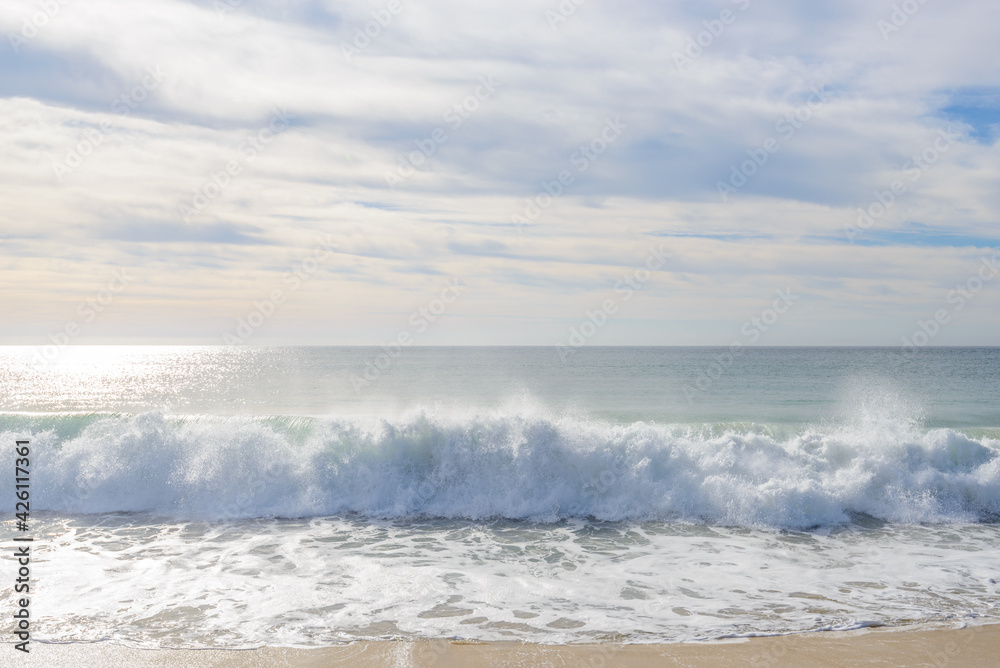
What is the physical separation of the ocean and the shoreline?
→ 20 centimetres

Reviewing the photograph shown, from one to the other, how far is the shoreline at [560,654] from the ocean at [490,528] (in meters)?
0.20

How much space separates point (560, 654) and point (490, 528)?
15.9 feet

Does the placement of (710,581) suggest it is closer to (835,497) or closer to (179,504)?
(835,497)

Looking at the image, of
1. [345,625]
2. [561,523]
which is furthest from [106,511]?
[561,523]

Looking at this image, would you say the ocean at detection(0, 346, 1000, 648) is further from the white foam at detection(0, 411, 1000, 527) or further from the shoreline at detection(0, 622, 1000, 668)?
the shoreline at detection(0, 622, 1000, 668)

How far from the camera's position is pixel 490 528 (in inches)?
409

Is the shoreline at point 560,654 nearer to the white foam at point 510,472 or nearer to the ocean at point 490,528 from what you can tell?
the ocean at point 490,528

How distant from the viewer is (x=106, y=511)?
450 inches

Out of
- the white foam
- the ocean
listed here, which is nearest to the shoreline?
the ocean

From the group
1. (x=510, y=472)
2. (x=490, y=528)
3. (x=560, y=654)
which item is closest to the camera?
(x=560, y=654)

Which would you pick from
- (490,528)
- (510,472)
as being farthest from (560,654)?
(510,472)

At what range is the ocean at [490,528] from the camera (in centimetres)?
649

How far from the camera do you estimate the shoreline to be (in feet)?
17.8

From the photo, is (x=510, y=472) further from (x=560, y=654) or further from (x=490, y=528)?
(x=560, y=654)
